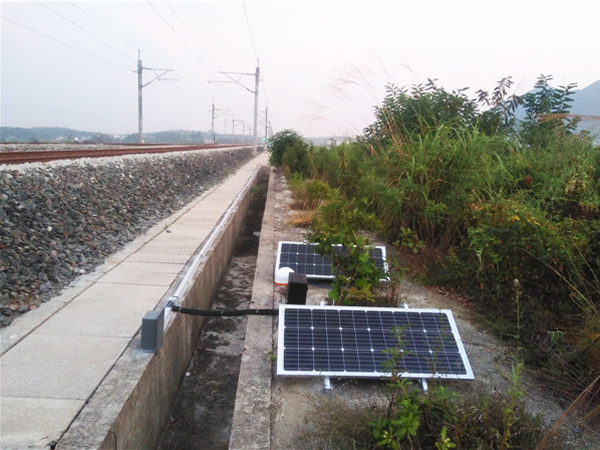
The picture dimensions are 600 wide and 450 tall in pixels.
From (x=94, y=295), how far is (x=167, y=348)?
1.18 m

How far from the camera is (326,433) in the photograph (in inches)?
101

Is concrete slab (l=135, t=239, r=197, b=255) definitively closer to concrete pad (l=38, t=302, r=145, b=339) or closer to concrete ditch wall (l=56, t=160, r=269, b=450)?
concrete ditch wall (l=56, t=160, r=269, b=450)

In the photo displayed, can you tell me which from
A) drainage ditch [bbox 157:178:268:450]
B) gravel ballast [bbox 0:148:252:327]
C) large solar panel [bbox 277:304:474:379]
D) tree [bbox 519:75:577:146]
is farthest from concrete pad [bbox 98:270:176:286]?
tree [bbox 519:75:577:146]

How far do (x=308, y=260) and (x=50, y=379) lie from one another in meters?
2.88

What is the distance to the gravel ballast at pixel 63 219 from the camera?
4227 mm

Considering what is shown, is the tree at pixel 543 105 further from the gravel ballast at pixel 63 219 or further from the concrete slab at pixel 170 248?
the gravel ballast at pixel 63 219

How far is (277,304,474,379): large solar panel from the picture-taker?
9.98 feet

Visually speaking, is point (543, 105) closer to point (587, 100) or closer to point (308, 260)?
point (587, 100)

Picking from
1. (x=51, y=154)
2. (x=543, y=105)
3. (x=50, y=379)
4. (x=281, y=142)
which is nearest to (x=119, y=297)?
(x=50, y=379)

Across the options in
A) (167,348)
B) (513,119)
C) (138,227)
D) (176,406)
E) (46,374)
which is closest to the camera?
(46,374)

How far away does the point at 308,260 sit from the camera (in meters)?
5.11

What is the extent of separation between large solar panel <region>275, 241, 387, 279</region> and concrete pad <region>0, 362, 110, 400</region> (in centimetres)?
231

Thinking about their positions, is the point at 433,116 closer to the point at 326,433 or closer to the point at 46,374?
the point at 326,433

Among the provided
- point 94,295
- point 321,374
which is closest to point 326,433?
point 321,374
